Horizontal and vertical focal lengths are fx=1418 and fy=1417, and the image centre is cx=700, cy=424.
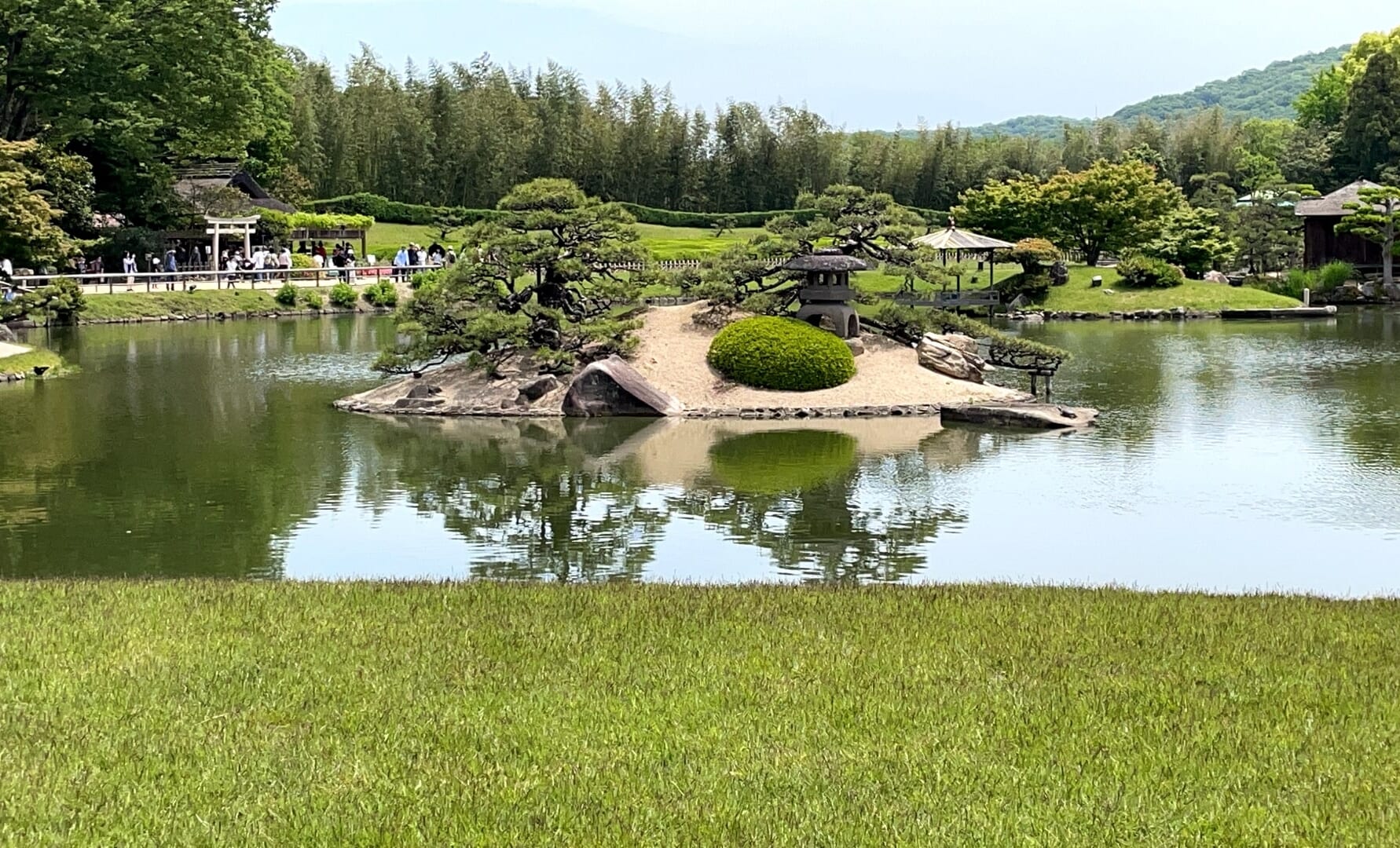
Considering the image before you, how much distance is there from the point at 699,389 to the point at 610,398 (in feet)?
4.81

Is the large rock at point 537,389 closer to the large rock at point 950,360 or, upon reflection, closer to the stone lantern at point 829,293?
the stone lantern at point 829,293

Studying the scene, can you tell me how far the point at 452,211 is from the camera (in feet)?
202

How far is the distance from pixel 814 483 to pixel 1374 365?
1491cm

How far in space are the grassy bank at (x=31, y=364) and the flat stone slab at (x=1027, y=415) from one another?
51.5ft

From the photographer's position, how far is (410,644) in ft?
23.0

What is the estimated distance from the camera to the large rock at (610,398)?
19.8 m

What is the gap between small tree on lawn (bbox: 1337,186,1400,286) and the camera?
1644 inches

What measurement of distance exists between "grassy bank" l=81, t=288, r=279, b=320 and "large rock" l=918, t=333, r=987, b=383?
2477 centimetres

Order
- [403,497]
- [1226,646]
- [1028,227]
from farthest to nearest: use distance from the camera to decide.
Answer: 1. [1028,227]
2. [403,497]
3. [1226,646]

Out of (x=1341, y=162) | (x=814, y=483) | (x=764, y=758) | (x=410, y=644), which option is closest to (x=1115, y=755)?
(x=764, y=758)

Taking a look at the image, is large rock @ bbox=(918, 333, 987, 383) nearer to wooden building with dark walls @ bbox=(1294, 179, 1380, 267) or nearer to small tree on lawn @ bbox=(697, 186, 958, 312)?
small tree on lawn @ bbox=(697, 186, 958, 312)

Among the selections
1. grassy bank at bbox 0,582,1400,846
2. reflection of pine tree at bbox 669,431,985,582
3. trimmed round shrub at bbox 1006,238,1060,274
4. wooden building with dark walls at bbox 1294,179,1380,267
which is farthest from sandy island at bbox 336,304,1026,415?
wooden building with dark walls at bbox 1294,179,1380,267

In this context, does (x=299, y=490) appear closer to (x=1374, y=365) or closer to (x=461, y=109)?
(x=1374, y=365)

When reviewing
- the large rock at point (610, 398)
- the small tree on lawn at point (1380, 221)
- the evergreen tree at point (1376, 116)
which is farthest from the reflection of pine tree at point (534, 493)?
the evergreen tree at point (1376, 116)
